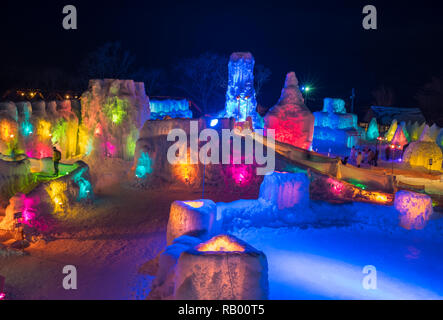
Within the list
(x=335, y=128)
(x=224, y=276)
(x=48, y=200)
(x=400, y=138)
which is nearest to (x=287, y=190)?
(x=224, y=276)

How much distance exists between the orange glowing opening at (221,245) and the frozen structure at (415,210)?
204 inches

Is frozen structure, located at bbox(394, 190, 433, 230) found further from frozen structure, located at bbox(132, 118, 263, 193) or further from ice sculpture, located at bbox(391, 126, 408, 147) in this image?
ice sculpture, located at bbox(391, 126, 408, 147)

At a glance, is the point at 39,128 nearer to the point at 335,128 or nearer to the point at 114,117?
the point at 114,117

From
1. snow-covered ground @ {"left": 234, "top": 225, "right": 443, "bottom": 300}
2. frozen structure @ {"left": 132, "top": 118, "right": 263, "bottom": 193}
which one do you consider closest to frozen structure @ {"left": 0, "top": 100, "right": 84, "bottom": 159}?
frozen structure @ {"left": 132, "top": 118, "right": 263, "bottom": 193}

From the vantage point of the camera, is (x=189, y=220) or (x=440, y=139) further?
(x=440, y=139)

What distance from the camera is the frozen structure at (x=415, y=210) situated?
9.16 m

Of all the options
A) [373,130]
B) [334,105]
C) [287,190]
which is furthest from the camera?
[373,130]

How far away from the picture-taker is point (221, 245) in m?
6.16

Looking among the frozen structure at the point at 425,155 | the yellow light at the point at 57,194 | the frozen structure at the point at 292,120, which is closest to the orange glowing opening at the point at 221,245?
the yellow light at the point at 57,194

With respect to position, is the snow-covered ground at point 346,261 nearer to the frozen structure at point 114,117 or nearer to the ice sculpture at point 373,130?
the frozen structure at point 114,117

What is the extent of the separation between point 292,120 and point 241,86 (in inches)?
158

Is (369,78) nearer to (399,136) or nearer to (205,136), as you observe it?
(399,136)

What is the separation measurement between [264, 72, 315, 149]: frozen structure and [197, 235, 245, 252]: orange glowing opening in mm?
15393

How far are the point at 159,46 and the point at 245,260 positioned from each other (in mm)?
46465
